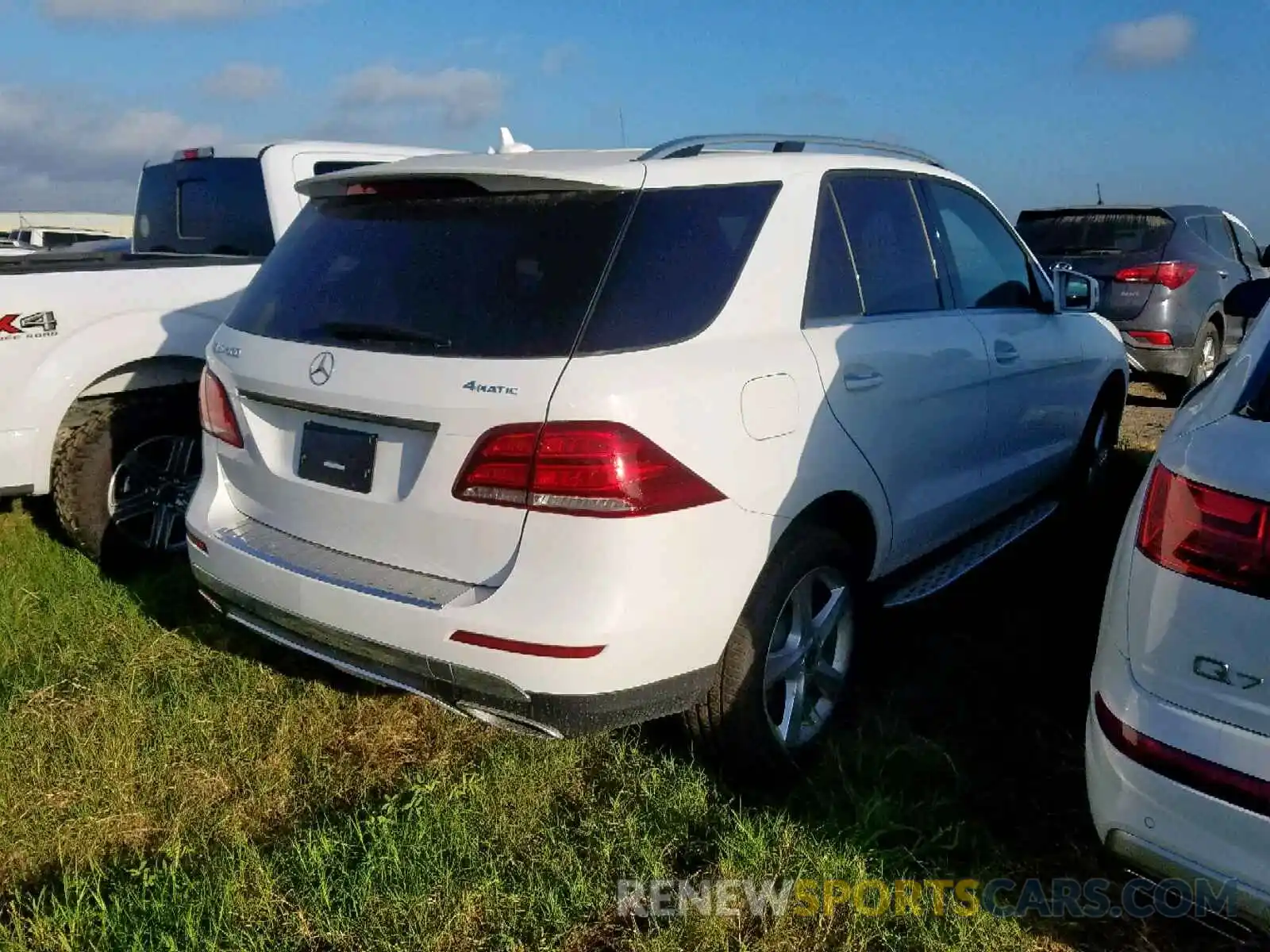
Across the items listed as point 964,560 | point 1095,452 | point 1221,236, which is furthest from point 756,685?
point 1221,236

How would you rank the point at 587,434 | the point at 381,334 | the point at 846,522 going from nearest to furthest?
the point at 587,434
the point at 381,334
the point at 846,522

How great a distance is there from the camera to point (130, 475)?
4.54m

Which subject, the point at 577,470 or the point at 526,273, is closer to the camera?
the point at 577,470

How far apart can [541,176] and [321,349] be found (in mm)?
730

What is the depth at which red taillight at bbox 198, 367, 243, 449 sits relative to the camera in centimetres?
301

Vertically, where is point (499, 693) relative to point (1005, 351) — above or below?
below

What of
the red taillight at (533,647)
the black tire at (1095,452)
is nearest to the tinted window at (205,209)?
the red taillight at (533,647)

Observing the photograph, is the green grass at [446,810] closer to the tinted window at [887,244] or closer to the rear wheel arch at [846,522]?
the rear wheel arch at [846,522]

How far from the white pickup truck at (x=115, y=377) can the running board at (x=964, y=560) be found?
257 cm

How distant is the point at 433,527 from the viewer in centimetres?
249

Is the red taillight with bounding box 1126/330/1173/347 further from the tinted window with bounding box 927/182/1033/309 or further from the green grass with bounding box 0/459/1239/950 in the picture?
the green grass with bounding box 0/459/1239/950

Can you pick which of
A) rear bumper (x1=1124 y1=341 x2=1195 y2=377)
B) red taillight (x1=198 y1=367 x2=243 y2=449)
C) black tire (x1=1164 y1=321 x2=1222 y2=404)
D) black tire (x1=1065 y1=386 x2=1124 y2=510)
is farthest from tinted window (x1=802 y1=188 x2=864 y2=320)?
black tire (x1=1164 y1=321 x2=1222 y2=404)

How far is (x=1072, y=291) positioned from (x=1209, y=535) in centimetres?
311

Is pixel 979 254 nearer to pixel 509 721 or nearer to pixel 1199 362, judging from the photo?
pixel 509 721
